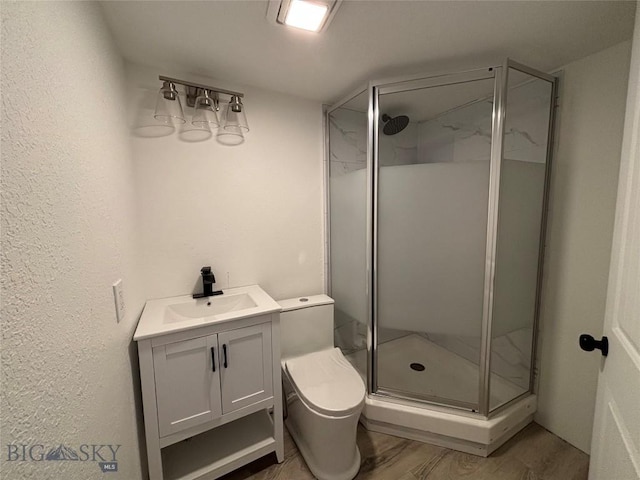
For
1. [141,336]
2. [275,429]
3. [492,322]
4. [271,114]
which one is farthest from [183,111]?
[492,322]

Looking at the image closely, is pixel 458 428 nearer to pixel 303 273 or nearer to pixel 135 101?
pixel 303 273

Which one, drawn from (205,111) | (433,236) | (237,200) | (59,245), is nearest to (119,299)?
(59,245)

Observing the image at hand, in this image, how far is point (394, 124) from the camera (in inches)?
71.9

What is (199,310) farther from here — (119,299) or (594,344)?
(594,344)

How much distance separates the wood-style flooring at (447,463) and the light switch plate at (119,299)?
3.37 ft

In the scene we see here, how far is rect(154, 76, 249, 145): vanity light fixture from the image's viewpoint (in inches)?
57.1

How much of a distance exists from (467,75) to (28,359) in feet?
6.17

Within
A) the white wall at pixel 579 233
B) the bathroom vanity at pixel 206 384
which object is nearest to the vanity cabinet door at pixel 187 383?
the bathroom vanity at pixel 206 384

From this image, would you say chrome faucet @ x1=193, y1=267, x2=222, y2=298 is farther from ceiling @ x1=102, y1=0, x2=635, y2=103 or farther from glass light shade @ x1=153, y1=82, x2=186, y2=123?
ceiling @ x1=102, y1=0, x2=635, y2=103

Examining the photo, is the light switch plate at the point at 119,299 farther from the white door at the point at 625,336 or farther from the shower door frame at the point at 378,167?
the white door at the point at 625,336

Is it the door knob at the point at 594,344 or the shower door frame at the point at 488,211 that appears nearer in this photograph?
the door knob at the point at 594,344

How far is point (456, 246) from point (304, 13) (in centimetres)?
131

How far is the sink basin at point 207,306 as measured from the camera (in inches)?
58.2

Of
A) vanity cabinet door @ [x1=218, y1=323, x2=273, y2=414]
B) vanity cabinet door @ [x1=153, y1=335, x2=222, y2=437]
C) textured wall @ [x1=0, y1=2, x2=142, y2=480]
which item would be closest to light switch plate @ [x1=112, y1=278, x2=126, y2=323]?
textured wall @ [x1=0, y1=2, x2=142, y2=480]
